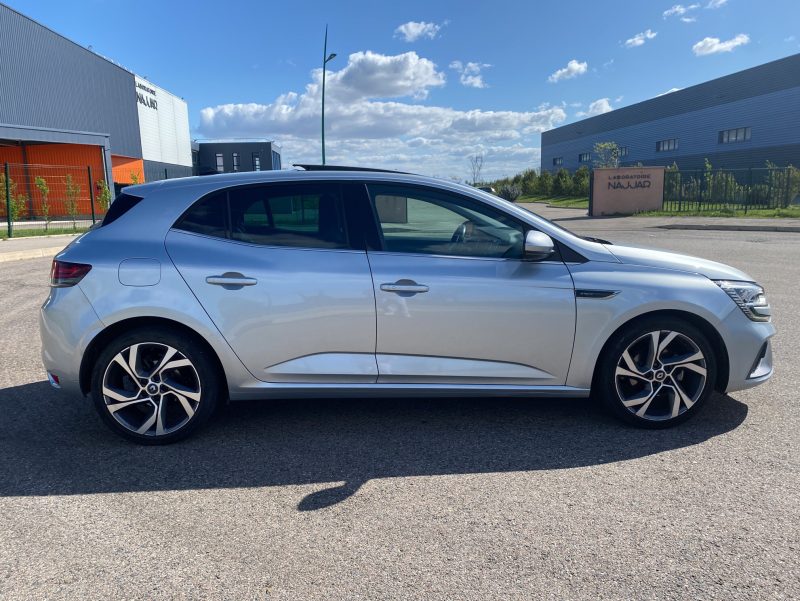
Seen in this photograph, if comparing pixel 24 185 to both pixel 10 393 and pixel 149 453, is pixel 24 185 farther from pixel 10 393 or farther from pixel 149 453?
pixel 149 453

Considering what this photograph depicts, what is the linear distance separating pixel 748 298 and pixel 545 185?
175ft

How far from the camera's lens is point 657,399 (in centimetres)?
373

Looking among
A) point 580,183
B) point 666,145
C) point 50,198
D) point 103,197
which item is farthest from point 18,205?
point 666,145

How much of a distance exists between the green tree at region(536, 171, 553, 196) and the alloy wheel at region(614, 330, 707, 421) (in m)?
51.5

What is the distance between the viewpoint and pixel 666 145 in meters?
53.9

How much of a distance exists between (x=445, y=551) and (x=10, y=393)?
3.72m

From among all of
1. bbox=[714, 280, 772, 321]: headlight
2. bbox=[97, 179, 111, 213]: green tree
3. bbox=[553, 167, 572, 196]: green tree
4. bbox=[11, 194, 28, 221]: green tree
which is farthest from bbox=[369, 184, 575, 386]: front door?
bbox=[553, 167, 572, 196]: green tree

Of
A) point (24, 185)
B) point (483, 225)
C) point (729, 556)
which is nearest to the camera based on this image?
point (729, 556)

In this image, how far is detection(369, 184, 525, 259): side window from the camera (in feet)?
11.8

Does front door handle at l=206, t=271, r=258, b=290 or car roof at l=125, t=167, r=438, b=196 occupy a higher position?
car roof at l=125, t=167, r=438, b=196

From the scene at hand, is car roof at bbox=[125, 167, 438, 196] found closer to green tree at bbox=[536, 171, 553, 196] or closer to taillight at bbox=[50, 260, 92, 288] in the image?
taillight at bbox=[50, 260, 92, 288]

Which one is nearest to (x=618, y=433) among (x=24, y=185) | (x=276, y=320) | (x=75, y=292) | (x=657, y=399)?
(x=657, y=399)

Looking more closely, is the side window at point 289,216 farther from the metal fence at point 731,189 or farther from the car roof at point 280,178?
the metal fence at point 731,189

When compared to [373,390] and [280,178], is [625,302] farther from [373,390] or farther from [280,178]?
[280,178]
